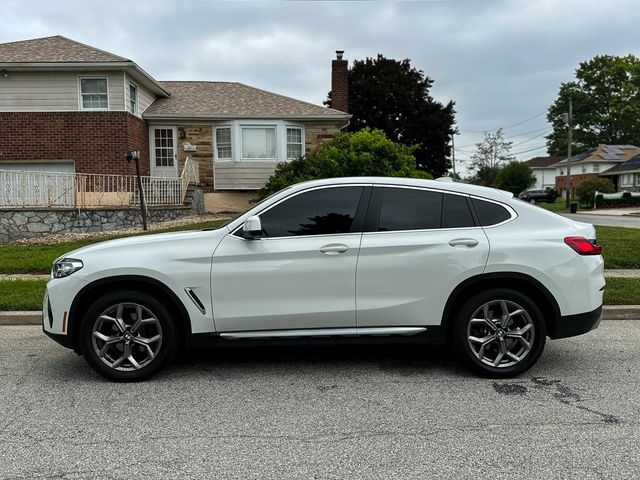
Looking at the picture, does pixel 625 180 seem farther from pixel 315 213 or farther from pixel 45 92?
pixel 315 213

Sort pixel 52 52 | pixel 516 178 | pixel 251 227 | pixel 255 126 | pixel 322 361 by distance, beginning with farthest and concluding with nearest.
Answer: pixel 516 178, pixel 255 126, pixel 52 52, pixel 322 361, pixel 251 227

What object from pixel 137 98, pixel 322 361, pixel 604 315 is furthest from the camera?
pixel 137 98

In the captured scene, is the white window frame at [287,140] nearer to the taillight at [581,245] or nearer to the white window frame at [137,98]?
the white window frame at [137,98]

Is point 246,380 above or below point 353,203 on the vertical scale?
below

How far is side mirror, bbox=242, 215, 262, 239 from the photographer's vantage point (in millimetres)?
4520

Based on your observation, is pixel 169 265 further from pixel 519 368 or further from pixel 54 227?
pixel 54 227

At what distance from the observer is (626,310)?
7.13 m

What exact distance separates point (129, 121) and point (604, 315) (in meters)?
15.9

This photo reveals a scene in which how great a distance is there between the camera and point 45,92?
1830 cm

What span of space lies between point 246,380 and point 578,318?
2.85m

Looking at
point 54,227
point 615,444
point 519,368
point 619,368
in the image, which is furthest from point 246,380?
point 54,227

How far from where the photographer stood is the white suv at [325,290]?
4594mm

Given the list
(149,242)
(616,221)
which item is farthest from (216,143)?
(149,242)

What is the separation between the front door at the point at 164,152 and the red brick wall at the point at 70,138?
2.33 metres
